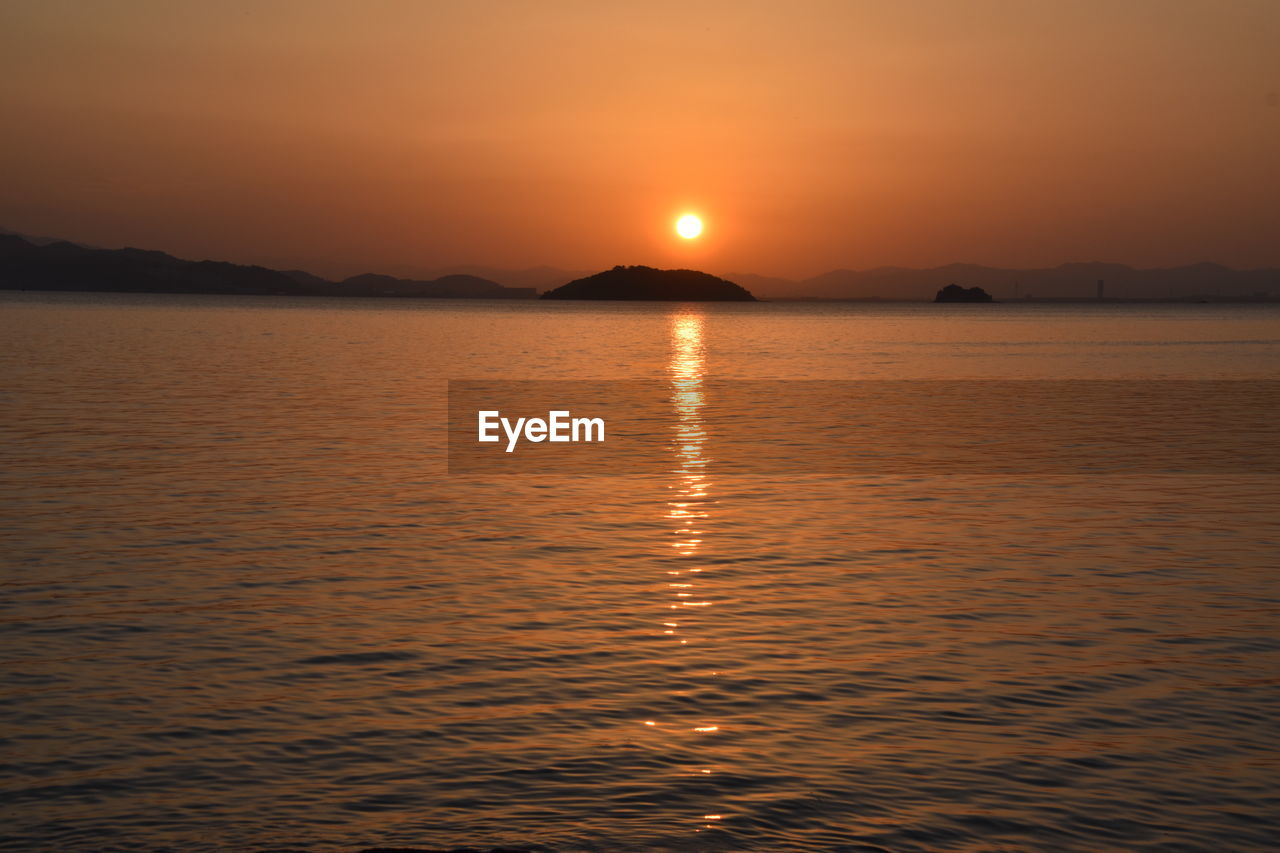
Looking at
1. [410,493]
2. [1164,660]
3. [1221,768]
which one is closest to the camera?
[1221,768]

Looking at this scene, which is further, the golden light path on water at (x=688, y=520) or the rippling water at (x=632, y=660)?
→ the golden light path on water at (x=688, y=520)

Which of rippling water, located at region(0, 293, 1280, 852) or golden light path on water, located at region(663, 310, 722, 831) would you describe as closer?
rippling water, located at region(0, 293, 1280, 852)

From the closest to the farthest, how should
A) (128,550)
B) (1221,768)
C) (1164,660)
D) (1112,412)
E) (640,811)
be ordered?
(640,811) < (1221,768) < (1164,660) < (128,550) < (1112,412)

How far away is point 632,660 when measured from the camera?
55.5ft

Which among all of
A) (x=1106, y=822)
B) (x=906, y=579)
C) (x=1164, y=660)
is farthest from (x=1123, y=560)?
(x=1106, y=822)

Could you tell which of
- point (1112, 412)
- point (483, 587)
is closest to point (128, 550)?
point (483, 587)

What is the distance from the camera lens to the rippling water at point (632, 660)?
1195cm

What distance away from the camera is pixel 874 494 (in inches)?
1283

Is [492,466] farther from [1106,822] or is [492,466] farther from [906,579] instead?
[1106,822]

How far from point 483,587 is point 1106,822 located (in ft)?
38.4

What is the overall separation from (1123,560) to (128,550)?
1820 cm

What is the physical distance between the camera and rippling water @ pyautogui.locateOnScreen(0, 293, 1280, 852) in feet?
39.2

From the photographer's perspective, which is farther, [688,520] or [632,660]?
[688,520]

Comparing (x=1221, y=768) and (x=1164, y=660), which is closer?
(x=1221, y=768)
